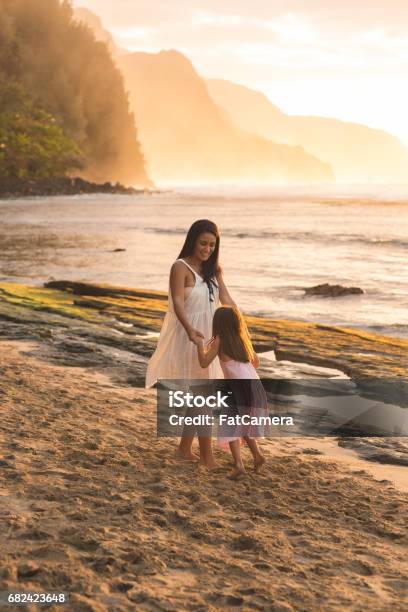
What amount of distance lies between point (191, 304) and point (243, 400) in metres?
0.73

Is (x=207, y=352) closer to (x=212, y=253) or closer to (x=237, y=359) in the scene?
(x=237, y=359)

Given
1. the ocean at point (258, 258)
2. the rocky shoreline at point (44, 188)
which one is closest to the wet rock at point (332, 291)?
the ocean at point (258, 258)

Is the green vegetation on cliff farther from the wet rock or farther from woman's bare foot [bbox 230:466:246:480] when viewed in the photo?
woman's bare foot [bbox 230:466:246:480]

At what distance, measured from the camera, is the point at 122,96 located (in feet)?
487

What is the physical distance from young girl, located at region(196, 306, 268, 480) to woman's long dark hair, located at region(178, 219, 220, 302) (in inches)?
10.1

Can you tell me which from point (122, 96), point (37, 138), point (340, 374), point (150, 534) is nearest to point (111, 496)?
point (150, 534)

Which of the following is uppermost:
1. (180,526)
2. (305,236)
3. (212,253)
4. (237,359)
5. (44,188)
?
(44,188)

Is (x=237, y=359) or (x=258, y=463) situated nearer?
(x=237, y=359)

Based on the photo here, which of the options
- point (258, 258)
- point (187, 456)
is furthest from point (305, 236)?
point (187, 456)

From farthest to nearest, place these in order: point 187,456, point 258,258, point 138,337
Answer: point 258,258
point 138,337
point 187,456

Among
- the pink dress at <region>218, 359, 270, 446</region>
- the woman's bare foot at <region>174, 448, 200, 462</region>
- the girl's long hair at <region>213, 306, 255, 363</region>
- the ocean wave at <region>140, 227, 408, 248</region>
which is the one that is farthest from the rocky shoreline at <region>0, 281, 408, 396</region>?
the ocean wave at <region>140, 227, 408, 248</region>

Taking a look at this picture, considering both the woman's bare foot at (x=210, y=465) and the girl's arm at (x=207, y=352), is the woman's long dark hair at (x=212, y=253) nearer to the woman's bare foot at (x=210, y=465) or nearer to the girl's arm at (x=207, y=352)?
the girl's arm at (x=207, y=352)

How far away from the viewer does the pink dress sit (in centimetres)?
485

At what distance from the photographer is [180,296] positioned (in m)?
4.87
